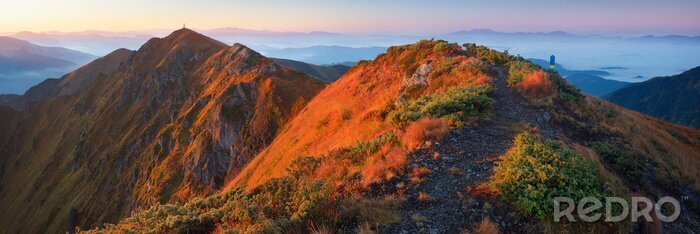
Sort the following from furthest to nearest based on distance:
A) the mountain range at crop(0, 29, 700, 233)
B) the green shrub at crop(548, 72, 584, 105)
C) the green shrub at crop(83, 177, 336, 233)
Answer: the green shrub at crop(548, 72, 584, 105) < the mountain range at crop(0, 29, 700, 233) < the green shrub at crop(83, 177, 336, 233)

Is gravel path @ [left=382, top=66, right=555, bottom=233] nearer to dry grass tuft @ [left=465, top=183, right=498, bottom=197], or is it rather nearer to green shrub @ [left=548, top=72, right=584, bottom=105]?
dry grass tuft @ [left=465, top=183, right=498, bottom=197]

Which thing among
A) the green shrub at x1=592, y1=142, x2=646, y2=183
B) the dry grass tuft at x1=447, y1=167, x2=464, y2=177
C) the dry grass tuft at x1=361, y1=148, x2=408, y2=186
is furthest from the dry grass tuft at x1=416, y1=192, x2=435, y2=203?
the green shrub at x1=592, y1=142, x2=646, y2=183

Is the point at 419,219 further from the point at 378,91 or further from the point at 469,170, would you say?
the point at 378,91

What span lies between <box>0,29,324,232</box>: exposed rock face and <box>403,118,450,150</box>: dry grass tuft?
37345 millimetres

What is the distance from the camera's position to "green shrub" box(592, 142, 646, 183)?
11.2 meters

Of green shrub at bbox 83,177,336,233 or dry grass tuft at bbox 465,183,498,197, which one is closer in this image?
green shrub at bbox 83,177,336,233

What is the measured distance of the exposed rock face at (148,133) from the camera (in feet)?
177

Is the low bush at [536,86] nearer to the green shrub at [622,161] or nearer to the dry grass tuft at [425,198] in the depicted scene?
the green shrub at [622,161]

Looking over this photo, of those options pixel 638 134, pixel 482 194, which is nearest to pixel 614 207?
A: pixel 482 194

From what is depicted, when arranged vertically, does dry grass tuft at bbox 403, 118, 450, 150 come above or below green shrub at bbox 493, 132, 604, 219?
above

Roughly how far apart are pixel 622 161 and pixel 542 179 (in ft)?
19.2

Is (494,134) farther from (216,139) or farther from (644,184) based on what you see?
(216,139)

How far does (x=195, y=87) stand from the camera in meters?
89.2

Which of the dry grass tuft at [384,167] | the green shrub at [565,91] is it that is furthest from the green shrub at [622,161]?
the dry grass tuft at [384,167]
